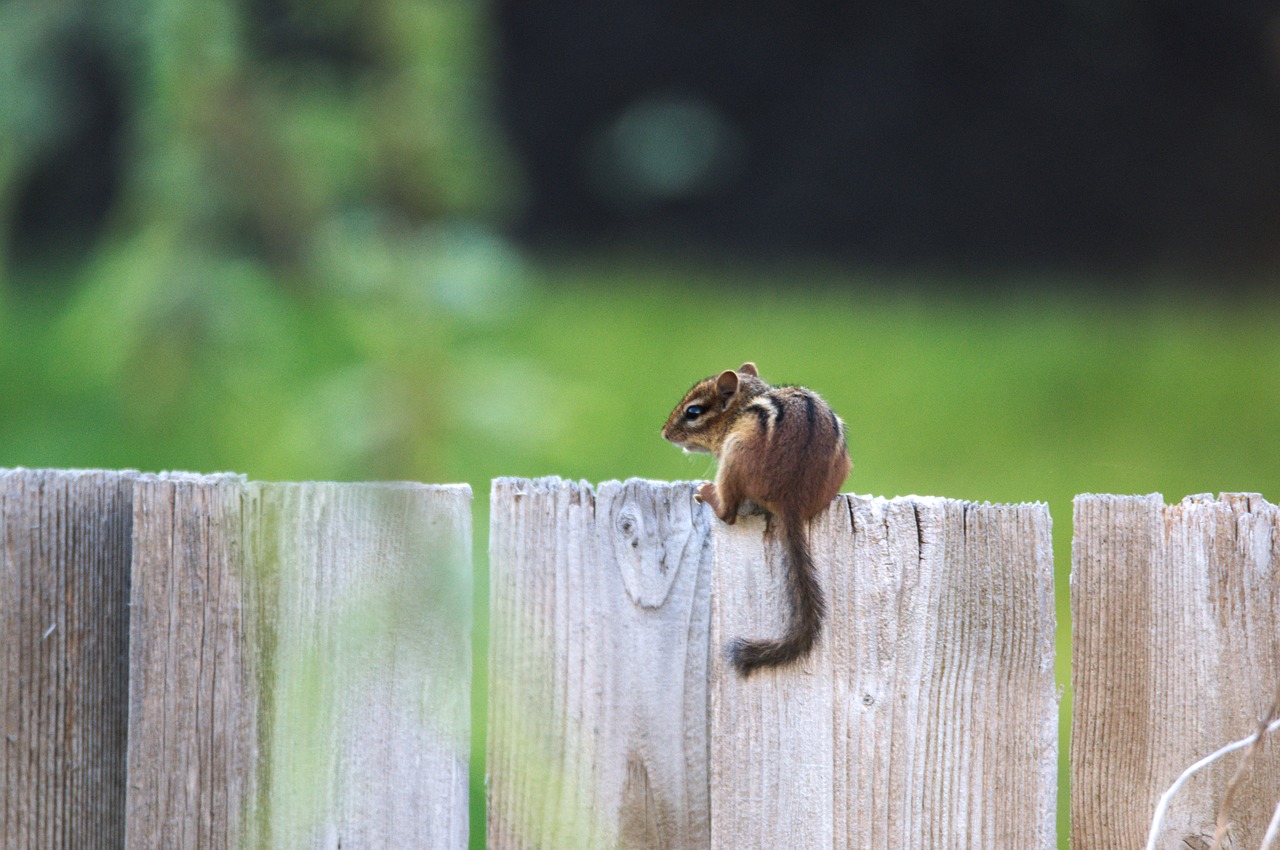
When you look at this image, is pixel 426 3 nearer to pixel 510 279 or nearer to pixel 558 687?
pixel 510 279

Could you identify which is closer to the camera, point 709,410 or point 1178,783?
point 1178,783

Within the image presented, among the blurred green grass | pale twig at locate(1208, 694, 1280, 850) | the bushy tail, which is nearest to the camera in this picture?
pale twig at locate(1208, 694, 1280, 850)

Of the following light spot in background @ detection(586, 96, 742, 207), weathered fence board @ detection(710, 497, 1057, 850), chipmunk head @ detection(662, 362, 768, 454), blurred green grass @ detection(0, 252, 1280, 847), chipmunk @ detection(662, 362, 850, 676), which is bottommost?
weathered fence board @ detection(710, 497, 1057, 850)

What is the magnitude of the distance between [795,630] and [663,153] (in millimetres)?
3728

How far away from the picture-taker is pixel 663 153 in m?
4.97

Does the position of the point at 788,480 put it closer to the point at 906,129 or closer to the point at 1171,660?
the point at 1171,660

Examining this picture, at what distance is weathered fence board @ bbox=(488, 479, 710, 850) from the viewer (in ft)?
4.99

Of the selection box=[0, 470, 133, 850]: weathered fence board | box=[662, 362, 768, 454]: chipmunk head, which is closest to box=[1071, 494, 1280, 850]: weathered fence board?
box=[662, 362, 768, 454]: chipmunk head

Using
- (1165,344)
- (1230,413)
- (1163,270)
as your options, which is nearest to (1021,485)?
(1230,413)

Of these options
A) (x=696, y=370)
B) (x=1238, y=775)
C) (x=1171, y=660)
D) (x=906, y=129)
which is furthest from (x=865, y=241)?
(x=1238, y=775)

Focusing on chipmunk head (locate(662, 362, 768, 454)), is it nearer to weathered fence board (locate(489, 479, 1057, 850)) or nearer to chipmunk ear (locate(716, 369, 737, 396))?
chipmunk ear (locate(716, 369, 737, 396))

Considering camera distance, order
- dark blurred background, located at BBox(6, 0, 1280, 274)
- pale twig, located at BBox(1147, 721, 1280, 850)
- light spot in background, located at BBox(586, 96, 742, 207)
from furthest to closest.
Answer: dark blurred background, located at BBox(6, 0, 1280, 274)
light spot in background, located at BBox(586, 96, 742, 207)
pale twig, located at BBox(1147, 721, 1280, 850)

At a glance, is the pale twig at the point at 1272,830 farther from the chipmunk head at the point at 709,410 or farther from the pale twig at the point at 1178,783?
the chipmunk head at the point at 709,410

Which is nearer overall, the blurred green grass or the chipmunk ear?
the blurred green grass
